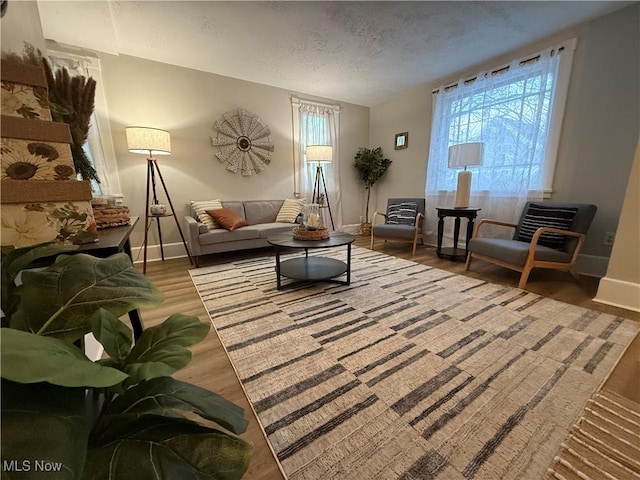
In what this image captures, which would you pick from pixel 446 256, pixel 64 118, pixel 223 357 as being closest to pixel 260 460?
pixel 223 357

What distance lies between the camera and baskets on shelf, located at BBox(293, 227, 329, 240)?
7.71 ft

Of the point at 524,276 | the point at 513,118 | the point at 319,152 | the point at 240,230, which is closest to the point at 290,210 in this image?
the point at 240,230

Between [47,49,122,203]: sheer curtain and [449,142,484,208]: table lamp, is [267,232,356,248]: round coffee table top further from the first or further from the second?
[47,49,122,203]: sheer curtain

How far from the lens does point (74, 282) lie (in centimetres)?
Answer: 47

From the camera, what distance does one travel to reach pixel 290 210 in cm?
387

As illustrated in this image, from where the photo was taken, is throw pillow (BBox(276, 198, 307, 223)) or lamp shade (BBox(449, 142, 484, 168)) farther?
throw pillow (BBox(276, 198, 307, 223))

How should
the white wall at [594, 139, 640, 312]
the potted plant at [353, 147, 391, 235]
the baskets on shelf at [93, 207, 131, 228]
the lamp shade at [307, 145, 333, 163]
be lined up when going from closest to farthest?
the baskets on shelf at [93, 207, 131, 228]
the white wall at [594, 139, 640, 312]
the lamp shade at [307, 145, 333, 163]
the potted plant at [353, 147, 391, 235]

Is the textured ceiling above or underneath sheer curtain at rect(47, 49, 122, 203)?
above

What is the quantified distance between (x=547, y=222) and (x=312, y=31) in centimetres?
298

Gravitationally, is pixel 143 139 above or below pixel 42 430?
above

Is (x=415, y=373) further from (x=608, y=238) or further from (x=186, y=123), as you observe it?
(x=186, y=123)

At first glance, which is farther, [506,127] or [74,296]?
[506,127]

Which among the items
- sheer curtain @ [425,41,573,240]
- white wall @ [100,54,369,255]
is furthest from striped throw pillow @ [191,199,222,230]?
sheer curtain @ [425,41,573,240]

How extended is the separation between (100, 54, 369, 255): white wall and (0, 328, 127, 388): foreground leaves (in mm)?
3575
